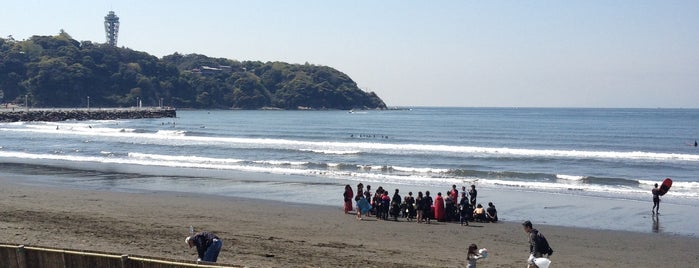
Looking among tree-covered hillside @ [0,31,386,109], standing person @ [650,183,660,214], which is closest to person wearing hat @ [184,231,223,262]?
standing person @ [650,183,660,214]

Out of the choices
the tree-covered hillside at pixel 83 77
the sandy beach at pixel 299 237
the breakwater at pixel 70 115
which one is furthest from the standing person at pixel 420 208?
the tree-covered hillside at pixel 83 77

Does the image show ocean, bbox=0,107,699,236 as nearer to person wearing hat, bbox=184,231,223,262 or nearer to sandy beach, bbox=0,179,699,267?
sandy beach, bbox=0,179,699,267

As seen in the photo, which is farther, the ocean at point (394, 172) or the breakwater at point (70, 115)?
the breakwater at point (70, 115)

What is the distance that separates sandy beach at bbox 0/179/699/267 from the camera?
1451cm

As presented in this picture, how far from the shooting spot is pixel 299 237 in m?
17.0

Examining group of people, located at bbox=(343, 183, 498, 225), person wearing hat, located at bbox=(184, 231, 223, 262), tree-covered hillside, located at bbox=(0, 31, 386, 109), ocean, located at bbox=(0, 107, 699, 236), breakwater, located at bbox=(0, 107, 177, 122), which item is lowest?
breakwater, located at bbox=(0, 107, 177, 122)

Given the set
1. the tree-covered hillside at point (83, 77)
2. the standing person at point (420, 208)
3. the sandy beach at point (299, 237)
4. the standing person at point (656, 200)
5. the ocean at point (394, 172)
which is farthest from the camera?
the tree-covered hillside at point (83, 77)

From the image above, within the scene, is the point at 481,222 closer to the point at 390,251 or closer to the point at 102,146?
the point at 390,251

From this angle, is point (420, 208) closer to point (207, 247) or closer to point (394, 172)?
point (207, 247)

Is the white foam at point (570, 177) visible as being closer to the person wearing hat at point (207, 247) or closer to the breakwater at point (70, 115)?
the person wearing hat at point (207, 247)

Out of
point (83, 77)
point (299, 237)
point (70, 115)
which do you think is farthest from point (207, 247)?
point (83, 77)

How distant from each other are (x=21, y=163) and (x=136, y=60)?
539ft

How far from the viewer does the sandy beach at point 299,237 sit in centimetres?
1451

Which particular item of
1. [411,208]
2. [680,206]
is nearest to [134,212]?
[411,208]
